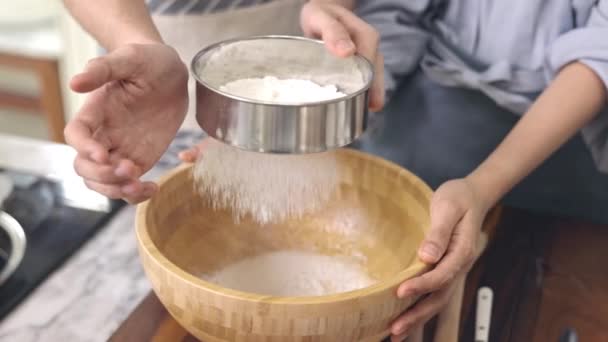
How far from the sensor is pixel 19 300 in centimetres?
72

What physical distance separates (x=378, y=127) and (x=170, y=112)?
42 cm

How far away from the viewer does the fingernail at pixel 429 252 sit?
2.03ft

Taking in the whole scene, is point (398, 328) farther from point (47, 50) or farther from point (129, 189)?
point (47, 50)

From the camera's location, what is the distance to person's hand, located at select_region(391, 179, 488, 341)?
0.61 meters

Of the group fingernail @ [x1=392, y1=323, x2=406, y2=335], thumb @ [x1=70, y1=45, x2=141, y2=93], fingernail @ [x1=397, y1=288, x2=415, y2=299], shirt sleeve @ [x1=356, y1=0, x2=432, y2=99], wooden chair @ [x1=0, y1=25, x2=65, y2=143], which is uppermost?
thumb @ [x1=70, y1=45, x2=141, y2=93]

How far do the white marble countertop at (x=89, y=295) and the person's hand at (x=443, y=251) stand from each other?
1.00ft

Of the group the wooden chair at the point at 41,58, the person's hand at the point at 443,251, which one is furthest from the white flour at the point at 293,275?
the wooden chair at the point at 41,58

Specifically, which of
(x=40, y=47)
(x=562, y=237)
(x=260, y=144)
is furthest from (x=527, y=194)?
(x=40, y=47)

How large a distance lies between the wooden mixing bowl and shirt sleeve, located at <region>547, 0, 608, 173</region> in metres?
0.26

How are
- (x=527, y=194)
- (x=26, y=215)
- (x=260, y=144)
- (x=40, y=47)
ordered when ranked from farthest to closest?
(x=40, y=47) < (x=527, y=194) < (x=26, y=215) < (x=260, y=144)

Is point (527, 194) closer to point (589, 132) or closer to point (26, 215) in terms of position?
point (589, 132)

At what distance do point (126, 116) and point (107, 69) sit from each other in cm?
7

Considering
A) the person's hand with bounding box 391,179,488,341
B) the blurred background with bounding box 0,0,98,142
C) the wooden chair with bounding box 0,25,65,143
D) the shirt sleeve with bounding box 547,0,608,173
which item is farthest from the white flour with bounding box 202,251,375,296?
the wooden chair with bounding box 0,25,65,143

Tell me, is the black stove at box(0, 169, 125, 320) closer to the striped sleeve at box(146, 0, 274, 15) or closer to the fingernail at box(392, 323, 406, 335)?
the striped sleeve at box(146, 0, 274, 15)
